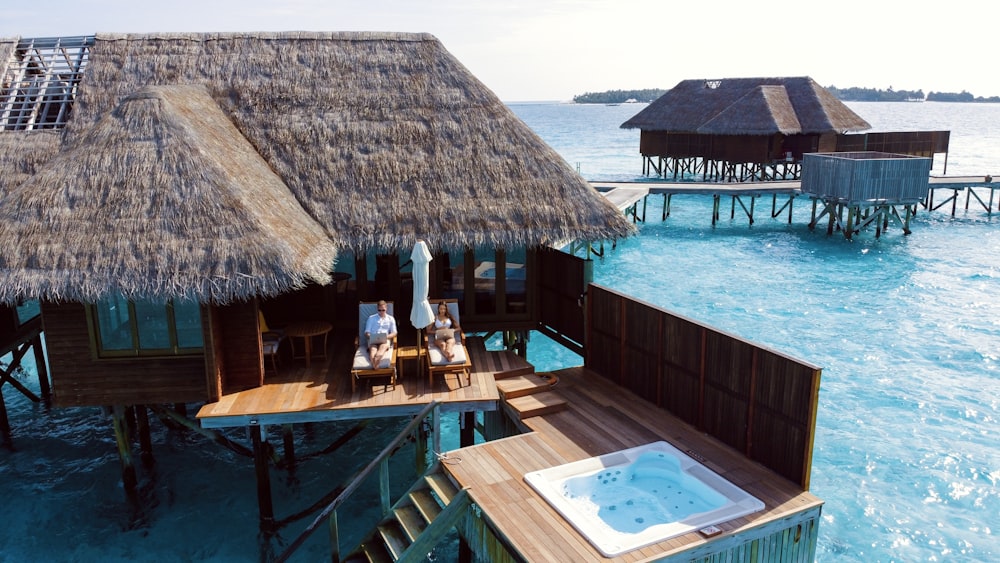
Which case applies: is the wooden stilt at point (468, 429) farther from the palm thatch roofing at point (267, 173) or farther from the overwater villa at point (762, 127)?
the overwater villa at point (762, 127)

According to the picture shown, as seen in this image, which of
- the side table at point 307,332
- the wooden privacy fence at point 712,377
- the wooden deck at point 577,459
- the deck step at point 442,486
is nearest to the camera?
the wooden deck at point 577,459

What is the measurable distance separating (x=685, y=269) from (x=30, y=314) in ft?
71.9

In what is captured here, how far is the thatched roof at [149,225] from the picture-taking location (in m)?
9.33

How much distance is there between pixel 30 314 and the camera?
21422 mm

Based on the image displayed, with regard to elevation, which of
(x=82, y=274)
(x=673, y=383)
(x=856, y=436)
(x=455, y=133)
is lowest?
(x=856, y=436)

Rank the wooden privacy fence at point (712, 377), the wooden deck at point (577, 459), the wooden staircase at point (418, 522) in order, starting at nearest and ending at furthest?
the wooden deck at point (577, 459) → the wooden privacy fence at point (712, 377) → the wooden staircase at point (418, 522)

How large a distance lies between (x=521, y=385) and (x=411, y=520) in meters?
2.76

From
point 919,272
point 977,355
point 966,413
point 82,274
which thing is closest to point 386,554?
point 82,274

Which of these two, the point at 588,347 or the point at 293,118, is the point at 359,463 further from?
the point at 293,118

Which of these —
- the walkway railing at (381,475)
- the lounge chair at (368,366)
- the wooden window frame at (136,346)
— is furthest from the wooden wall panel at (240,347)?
the walkway railing at (381,475)

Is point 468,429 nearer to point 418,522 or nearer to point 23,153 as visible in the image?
point 418,522

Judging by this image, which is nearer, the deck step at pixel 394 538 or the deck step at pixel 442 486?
the deck step at pixel 442 486

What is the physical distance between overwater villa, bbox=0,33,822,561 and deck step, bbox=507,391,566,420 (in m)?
0.05

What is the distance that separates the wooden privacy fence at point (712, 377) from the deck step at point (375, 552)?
4349mm
